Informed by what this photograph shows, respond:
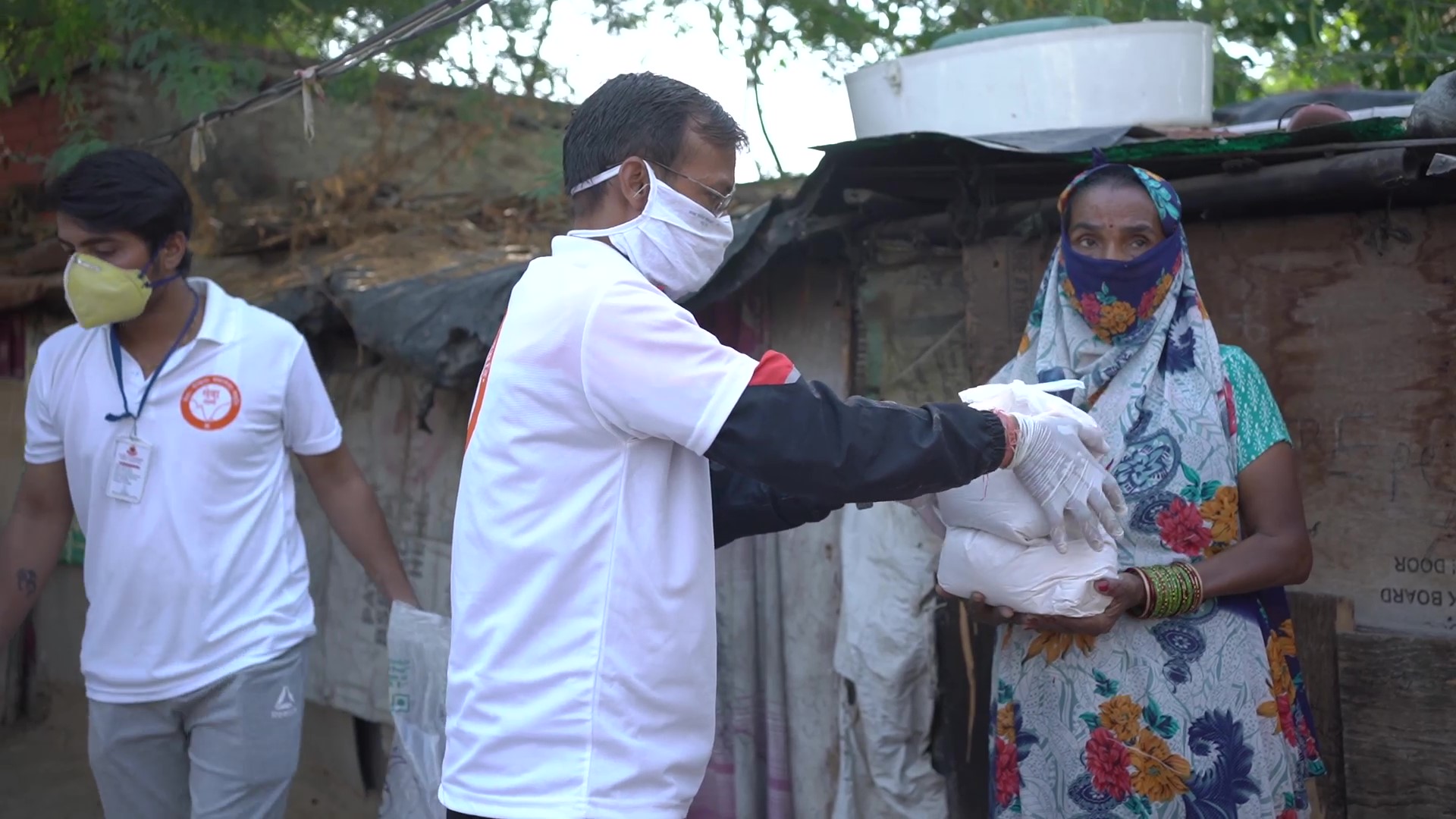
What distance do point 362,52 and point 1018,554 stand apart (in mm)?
2803

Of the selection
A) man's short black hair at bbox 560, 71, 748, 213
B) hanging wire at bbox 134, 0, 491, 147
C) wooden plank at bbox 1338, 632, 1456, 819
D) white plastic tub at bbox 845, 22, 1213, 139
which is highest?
hanging wire at bbox 134, 0, 491, 147

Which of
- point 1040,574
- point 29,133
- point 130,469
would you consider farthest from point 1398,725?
point 29,133

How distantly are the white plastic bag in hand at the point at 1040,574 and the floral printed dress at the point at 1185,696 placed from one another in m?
0.20

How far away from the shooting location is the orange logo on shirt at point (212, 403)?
2.98 meters

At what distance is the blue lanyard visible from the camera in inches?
117

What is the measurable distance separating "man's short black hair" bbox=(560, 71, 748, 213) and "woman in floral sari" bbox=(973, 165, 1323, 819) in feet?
2.91

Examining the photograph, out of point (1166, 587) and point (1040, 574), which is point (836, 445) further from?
point (1166, 587)

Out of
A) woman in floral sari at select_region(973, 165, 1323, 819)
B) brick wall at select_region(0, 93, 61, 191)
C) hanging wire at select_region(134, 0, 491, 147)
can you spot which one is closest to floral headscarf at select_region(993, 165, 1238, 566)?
woman in floral sari at select_region(973, 165, 1323, 819)

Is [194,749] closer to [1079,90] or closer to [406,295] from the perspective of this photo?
[406,295]

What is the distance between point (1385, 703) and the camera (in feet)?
8.80

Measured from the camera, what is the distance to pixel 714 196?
6.63 ft

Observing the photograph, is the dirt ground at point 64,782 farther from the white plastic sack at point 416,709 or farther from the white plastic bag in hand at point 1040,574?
the white plastic bag in hand at point 1040,574

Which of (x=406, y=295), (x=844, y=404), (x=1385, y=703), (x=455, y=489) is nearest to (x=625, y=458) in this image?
(x=844, y=404)

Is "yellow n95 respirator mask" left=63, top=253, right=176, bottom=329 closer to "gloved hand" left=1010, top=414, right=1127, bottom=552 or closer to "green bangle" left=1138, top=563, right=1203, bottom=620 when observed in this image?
"gloved hand" left=1010, top=414, right=1127, bottom=552
